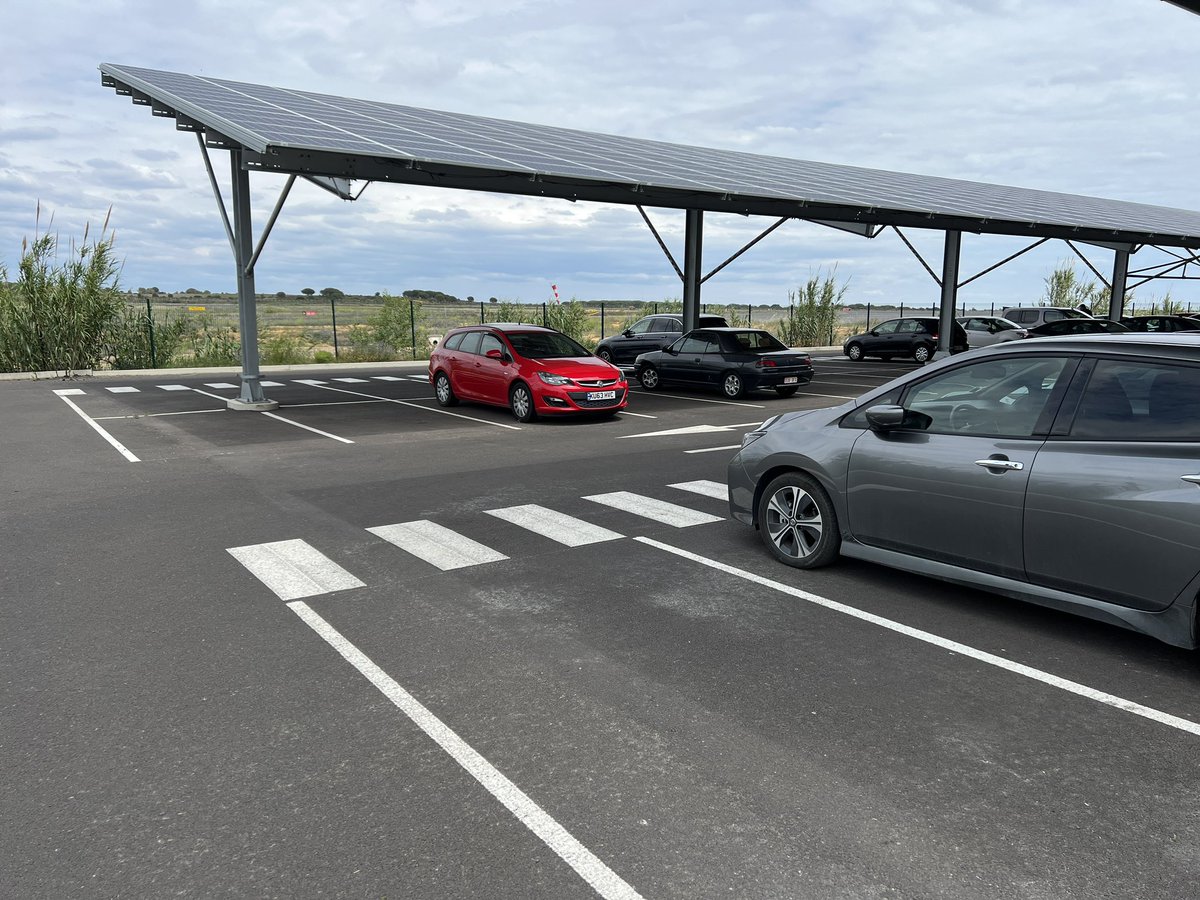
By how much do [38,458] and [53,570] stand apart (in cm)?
590

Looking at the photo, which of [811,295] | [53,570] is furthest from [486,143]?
[811,295]

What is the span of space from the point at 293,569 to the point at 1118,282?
37133mm

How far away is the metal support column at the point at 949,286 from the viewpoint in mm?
26828

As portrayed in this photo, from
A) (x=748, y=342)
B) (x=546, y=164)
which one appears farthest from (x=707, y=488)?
(x=748, y=342)

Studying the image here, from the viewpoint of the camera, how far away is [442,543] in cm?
715

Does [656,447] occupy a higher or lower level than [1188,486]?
lower

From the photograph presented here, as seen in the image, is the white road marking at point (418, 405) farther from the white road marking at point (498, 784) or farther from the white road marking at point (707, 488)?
the white road marking at point (498, 784)

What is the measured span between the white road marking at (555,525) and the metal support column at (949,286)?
21.9 metres

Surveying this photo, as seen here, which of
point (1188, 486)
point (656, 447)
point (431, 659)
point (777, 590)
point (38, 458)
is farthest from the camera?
point (656, 447)

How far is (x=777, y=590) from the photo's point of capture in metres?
5.97

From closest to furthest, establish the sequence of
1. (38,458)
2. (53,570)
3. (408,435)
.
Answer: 1. (53,570)
2. (38,458)
3. (408,435)

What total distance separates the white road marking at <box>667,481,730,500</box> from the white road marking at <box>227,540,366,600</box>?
4.00 m

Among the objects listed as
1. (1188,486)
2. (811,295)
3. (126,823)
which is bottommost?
(126,823)

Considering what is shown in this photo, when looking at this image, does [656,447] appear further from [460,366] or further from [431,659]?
[431,659]
